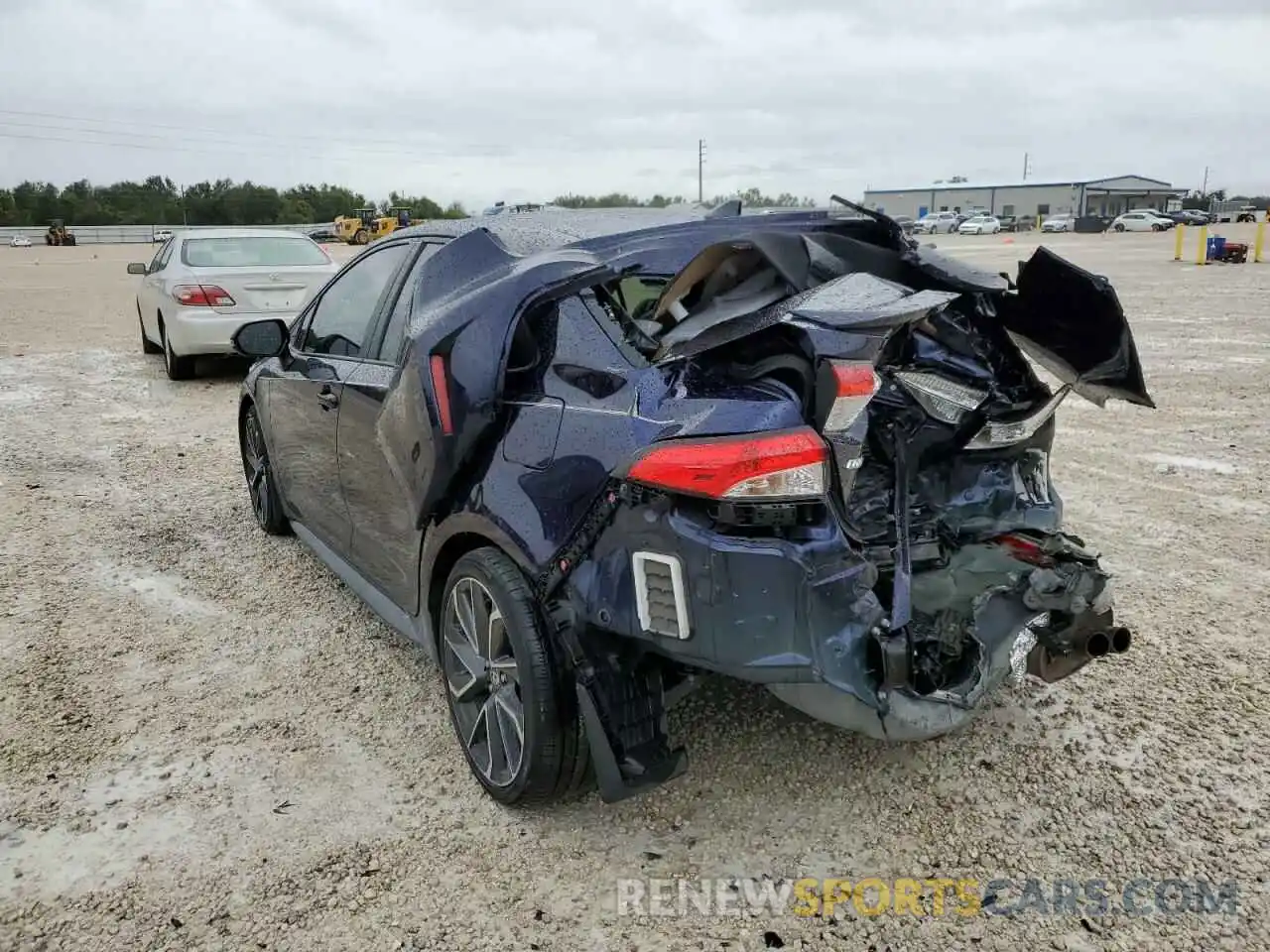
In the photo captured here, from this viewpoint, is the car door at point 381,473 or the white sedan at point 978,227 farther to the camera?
the white sedan at point 978,227

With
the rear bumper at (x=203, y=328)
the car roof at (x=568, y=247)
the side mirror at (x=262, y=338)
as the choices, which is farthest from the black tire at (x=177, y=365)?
the car roof at (x=568, y=247)

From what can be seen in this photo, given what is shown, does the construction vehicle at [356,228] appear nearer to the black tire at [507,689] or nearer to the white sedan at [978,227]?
the white sedan at [978,227]

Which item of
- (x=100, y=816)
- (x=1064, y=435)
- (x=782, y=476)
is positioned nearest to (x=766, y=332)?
(x=782, y=476)

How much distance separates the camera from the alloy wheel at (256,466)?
5.19m

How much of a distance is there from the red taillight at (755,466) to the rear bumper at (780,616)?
0.34ft

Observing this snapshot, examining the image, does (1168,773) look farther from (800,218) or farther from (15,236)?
(15,236)

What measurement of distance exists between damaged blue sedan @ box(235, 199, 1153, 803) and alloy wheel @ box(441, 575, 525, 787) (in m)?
0.01

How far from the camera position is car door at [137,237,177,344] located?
10539 millimetres

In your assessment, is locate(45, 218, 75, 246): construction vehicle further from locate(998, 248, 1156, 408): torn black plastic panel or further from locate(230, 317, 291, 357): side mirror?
locate(998, 248, 1156, 408): torn black plastic panel

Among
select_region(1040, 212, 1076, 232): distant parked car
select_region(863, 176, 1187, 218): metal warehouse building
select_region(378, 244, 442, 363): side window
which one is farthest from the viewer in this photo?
select_region(863, 176, 1187, 218): metal warehouse building

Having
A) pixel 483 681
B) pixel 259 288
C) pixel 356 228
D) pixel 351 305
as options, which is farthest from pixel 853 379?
pixel 356 228

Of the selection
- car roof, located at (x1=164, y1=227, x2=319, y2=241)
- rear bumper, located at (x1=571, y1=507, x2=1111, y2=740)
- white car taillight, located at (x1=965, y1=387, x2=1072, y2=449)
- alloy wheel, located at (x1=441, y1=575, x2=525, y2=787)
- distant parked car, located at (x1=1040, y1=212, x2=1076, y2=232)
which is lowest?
alloy wheel, located at (x1=441, y1=575, x2=525, y2=787)

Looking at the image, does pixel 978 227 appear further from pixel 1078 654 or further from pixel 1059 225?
pixel 1078 654

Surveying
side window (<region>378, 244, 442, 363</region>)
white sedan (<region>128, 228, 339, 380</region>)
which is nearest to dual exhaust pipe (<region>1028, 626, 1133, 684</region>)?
side window (<region>378, 244, 442, 363</region>)
